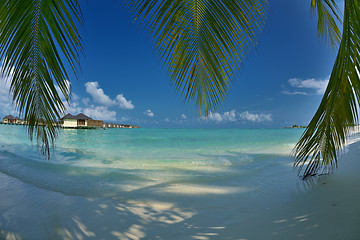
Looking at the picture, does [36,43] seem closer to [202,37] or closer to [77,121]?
[202,37]

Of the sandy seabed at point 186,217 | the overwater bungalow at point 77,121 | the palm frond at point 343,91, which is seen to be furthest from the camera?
the overwater bungalow at point 77,121

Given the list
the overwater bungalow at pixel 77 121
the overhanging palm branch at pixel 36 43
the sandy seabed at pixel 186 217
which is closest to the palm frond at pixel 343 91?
the sandy seabed at pixel 186 217

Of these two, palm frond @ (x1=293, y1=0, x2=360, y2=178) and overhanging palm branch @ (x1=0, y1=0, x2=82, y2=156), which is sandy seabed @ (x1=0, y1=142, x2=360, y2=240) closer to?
palm frond @ (x1=293, y1=0, x2=360, y2=178)

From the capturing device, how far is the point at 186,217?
7.36 ft

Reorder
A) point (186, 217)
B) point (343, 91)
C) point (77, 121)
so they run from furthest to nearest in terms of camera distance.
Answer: point (77, 121) → point (186, 217) → point (343, 91)

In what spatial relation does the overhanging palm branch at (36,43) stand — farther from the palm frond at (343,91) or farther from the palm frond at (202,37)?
the palm frond at (343,91)

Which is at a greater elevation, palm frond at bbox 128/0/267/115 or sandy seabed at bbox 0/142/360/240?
palm frond at bbox 128/0/267/115

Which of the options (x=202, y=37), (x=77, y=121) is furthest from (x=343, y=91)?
(x=77, y=121)

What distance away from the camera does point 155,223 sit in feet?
6.93

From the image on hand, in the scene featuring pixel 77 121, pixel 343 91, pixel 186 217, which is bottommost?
pixel 186 217

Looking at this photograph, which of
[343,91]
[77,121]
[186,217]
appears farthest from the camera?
[77,121]

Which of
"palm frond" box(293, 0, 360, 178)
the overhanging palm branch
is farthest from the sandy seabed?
the overhanging palm branch

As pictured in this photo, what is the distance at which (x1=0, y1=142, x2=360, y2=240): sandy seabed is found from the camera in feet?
5.78

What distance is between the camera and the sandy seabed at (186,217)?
1.76 meters
